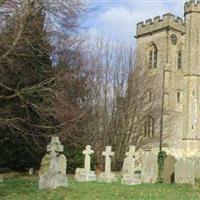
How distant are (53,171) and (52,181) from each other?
1.20 ft

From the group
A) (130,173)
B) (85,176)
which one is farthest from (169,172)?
(85,176)

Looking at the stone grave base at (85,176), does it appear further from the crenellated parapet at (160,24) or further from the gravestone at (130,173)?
the crenellated parapet at (160,24)

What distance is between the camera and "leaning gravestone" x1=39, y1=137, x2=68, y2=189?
48.1 feet

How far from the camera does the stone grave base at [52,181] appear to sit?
1461 cm

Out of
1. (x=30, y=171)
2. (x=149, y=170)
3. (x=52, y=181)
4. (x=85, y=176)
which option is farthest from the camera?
(x=30, y=171)

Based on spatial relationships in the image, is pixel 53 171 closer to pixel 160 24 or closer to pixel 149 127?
pixel 149 127

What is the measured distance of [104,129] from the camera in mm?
31938

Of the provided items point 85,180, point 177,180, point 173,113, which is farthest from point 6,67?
point 173,113

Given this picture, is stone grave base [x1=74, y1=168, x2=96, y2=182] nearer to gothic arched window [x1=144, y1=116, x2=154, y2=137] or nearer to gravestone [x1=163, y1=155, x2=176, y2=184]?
gravestone [x1=163, y1=155, x2=176, y2=184]

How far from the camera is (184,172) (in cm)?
1766

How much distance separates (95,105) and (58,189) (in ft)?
60.5

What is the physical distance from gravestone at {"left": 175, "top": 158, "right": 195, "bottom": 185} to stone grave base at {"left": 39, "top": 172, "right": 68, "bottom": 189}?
15.8ft

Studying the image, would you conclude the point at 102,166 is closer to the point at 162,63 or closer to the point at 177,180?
the point at 177,180

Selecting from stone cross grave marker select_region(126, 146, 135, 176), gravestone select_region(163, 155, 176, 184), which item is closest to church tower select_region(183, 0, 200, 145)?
stone cross grave marker select_region(126, 146, 135, 176)
